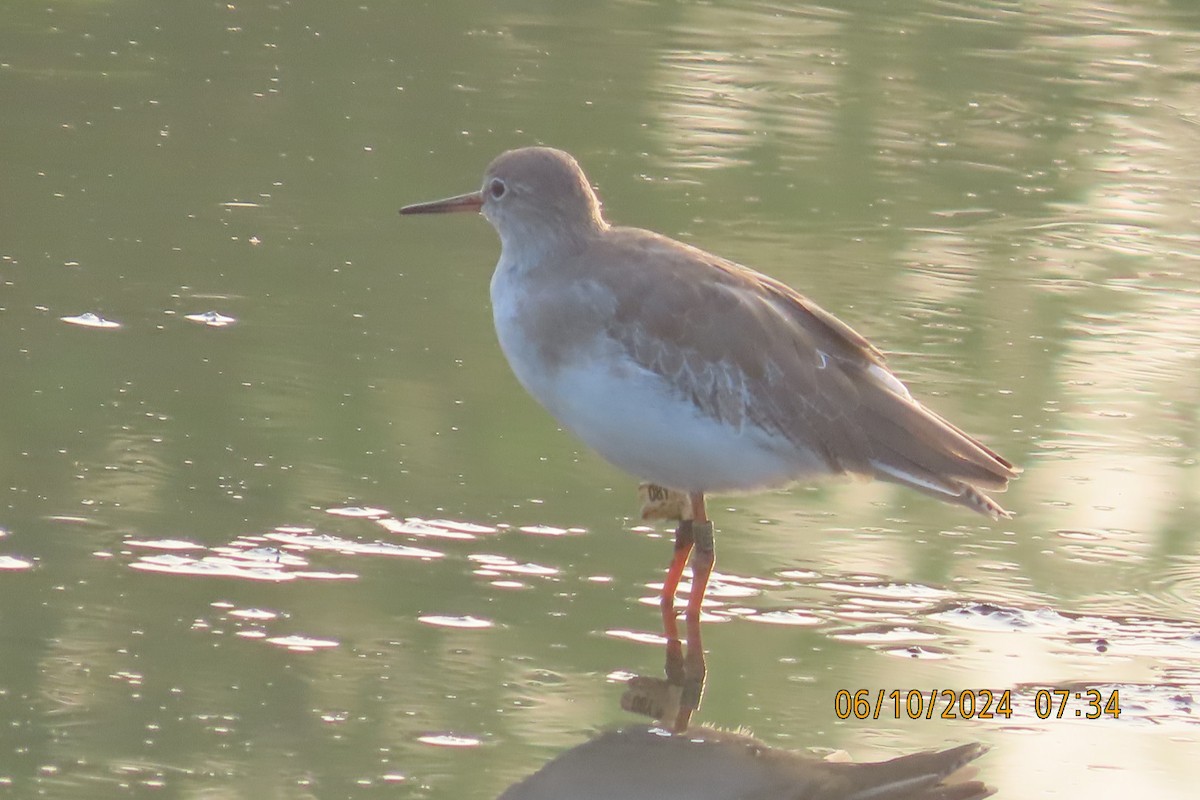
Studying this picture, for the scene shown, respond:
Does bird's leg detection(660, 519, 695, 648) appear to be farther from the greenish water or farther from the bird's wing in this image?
the bird's wing

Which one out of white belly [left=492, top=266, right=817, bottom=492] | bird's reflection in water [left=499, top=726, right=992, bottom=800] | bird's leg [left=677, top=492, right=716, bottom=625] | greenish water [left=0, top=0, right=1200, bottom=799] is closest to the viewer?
bird's reflection in water [left=499, top=726, right=992, bottom=800]

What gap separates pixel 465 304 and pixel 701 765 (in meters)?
3.86

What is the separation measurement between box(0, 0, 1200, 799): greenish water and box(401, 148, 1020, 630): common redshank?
1.41 ft

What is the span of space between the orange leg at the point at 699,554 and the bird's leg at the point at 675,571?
20 millimetres

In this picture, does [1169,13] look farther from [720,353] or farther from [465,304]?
[720,353]

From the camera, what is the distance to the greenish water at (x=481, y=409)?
5477 mm

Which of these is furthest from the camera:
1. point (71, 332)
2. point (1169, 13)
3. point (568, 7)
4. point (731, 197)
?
point (1169, 13)

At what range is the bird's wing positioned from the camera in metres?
6.23

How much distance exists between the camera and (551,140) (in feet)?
37.1

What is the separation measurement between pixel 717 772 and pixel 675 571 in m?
1.24

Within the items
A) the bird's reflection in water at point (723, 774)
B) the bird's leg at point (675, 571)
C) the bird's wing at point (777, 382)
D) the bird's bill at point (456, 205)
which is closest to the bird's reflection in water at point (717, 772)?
the bird's reflection in water at point (723, 774)

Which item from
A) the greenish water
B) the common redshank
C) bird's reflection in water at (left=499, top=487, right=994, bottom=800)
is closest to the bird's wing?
the common redshank

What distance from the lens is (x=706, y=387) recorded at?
6.22m

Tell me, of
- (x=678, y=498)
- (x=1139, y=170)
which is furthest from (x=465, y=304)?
(x=1139, y=170)
